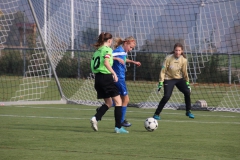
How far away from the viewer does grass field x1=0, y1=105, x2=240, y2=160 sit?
7699 millimetres

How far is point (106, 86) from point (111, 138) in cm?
113

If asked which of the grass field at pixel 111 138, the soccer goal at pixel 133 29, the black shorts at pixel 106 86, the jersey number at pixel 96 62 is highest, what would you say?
the soccer goal at pixel 133 29

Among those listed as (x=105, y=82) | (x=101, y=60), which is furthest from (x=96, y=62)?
(x=105, y=82)

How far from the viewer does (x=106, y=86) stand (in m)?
10.2

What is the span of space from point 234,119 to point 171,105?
12.1ft

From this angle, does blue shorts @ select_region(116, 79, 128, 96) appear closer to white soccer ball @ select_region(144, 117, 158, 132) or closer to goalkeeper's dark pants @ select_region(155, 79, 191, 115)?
white soccer ball @ select_region(144, 117, 158, 132)

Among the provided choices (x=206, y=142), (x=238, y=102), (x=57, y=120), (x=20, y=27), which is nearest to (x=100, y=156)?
(x=206, y=142)

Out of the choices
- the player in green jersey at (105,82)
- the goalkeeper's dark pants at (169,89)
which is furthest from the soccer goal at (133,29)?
the player in green jersey at (105,82)

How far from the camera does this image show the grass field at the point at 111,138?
25.3 feet

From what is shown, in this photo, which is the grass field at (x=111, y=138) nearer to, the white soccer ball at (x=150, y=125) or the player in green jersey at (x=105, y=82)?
the white soccer ball at (x=150, y=125)

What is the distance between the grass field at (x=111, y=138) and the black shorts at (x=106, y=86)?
Answer: 68cm

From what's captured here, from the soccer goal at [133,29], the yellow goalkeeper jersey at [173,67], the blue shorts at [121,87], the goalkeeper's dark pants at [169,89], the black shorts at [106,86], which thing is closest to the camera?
the black shorts at [106,86]

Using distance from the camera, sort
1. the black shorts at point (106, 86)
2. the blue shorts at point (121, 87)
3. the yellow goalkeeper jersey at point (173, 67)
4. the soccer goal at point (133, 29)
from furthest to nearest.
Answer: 1. the soccer goal at point (133, 29)
2. the yellow goalkeeper jersey at point (173, 67)
3. the blue shorts at point (121, 87)
4. the black shorts at point (106, 86)

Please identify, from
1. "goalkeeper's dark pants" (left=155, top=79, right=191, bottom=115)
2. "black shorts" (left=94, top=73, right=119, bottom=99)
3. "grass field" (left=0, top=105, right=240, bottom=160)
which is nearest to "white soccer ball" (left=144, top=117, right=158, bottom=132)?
"grass field" (left=0, top=105, right=240, bottom=160)
